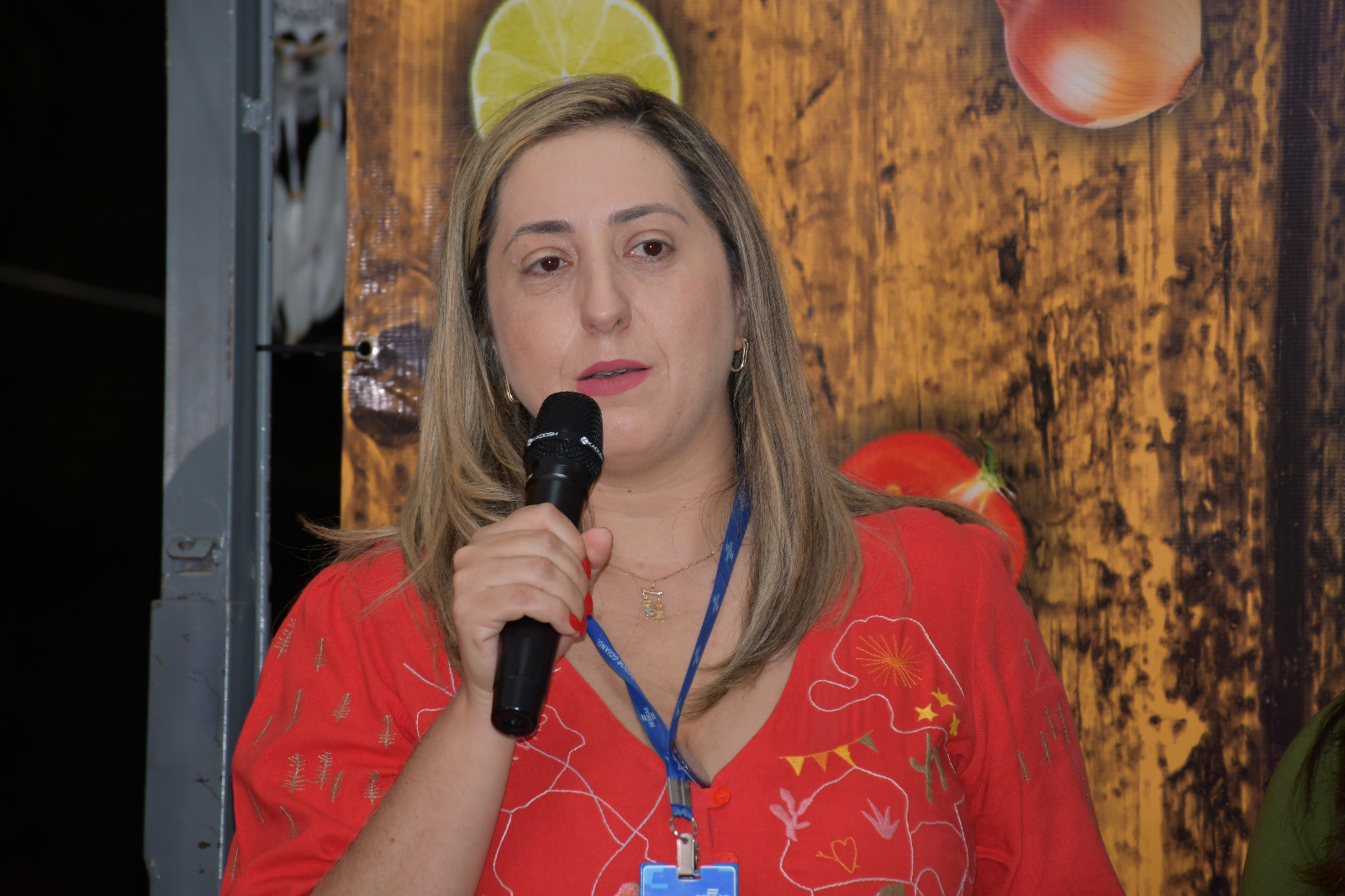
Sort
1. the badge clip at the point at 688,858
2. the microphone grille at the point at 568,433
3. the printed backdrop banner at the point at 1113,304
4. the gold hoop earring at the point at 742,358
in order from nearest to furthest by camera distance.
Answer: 1. the microphone grille at the point at 568,433
2. the badge clip at the point at 688,858
3. the gold hoop earring at the point at 742,358
4. the printed backdrop banner at the point at 1113,304

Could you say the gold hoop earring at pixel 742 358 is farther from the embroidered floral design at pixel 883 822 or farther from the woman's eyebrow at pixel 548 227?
the embroidered floral design at pixel 883 822

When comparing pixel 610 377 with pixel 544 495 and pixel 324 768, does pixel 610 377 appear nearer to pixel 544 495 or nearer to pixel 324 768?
pixel 544 495

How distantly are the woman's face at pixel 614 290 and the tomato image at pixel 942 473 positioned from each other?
551 millimetres

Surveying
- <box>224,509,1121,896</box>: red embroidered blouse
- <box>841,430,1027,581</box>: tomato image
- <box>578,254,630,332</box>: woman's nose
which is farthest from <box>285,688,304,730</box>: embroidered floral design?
<box>841,430,1027,581</box>: tomato image

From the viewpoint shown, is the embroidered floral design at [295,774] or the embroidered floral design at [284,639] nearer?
the embroidered floral design at [295,774]

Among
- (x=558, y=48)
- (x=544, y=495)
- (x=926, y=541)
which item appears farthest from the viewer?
Answer: (x=558, y=48)

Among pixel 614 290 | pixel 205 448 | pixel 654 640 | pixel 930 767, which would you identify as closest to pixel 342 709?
pixel 654 640

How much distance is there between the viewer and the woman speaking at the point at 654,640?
1175mm

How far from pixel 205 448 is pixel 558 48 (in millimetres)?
999

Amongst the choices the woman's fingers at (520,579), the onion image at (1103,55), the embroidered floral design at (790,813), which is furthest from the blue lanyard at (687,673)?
the onion image at (1103,55)

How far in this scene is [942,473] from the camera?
1.91m

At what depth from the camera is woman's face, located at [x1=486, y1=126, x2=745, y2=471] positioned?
132cm

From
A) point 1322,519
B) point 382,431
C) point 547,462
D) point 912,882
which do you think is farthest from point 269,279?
point 1322,519

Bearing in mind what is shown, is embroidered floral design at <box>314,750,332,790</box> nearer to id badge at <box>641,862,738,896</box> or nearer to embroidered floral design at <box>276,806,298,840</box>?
embroidered floral design at <box>276,806,298,840</box>
